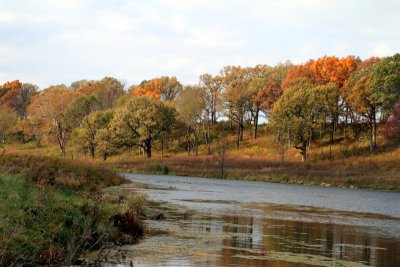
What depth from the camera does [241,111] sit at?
119 meters

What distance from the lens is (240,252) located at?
18.9 metres

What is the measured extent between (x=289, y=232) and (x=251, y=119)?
99494 mm

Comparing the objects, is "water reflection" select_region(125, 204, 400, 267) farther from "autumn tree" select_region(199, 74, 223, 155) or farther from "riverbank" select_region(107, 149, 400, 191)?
"autumn tree" select_region(199, 74, 223, 155)

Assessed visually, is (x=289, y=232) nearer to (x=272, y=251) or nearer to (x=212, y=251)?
(x=272, y=251)

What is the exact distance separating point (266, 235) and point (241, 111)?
96.1m

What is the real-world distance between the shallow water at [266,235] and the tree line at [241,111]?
48704 mm

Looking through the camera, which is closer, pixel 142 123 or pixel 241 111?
pixel 142 123

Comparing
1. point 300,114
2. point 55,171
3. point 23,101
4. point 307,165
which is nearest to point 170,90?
point 23,101

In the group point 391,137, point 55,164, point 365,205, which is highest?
point 391,137

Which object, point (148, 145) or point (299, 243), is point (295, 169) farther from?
point (299, 243)

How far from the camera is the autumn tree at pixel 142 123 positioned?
107 meters

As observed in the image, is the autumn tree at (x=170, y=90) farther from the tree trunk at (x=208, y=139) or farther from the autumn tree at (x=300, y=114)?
the autumn tree at (x=300, y=114)

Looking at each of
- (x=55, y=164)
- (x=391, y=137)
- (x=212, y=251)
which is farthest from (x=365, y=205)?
(x=391, y=137)

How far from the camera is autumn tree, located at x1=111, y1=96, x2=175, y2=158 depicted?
106625 millimetres
